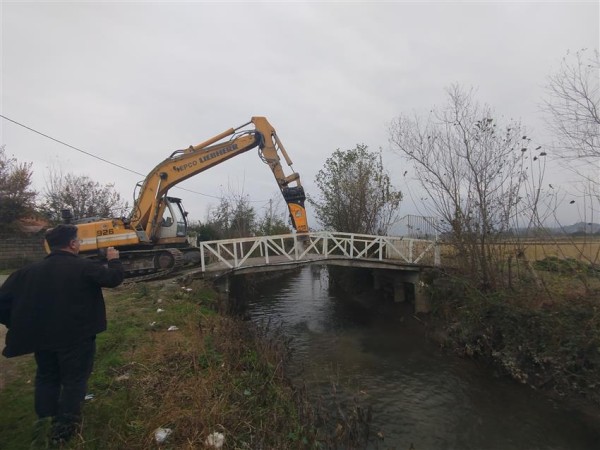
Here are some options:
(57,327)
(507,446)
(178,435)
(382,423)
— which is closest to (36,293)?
(57,327)

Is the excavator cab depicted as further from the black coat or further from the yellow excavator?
the black coat

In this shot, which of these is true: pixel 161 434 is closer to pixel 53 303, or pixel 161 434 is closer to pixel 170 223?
pixel 53 303

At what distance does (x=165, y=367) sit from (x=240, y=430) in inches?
65.8

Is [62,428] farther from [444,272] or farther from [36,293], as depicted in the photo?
[444,272]

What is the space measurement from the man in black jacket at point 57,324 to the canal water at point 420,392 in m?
3.54

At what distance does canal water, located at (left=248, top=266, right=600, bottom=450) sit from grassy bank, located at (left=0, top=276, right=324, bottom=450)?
1.23m

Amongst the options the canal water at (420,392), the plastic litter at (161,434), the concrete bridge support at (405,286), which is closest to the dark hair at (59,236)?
the plastic litter at (161,434)

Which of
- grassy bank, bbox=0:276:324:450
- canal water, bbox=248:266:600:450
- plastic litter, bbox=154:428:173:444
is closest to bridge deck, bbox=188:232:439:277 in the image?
canal water, bbox=248:266:600:450

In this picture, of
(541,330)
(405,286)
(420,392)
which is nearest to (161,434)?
(420,392)

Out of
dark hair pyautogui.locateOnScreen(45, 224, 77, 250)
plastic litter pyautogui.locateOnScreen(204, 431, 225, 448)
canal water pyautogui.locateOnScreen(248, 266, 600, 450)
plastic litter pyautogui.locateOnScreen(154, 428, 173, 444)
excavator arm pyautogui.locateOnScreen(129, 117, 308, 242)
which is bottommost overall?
canal water pyautogui.locateOnScreen(248, 266, 600, 450)

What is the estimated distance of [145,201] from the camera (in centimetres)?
1238

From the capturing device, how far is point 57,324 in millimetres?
3098

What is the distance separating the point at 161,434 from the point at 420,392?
5.19 meters

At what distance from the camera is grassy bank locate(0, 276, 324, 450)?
11.5 feet
